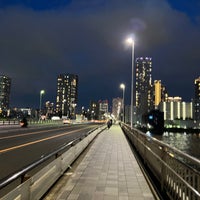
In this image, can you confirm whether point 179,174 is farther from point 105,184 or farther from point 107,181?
point 107,181

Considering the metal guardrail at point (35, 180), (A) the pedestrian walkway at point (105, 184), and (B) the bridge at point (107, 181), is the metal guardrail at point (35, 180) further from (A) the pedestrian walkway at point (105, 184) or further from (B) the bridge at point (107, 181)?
(A) the pedestrian walkway at point (105, 184)

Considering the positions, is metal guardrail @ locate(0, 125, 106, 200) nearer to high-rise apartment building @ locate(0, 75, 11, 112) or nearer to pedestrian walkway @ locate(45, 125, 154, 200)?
pedestrian walkway @ locate(45, 125, 154, 200)

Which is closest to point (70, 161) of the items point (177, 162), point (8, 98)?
point (177, 162)

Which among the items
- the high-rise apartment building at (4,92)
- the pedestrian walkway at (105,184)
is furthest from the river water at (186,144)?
the high-rise apartment building at (4,92)

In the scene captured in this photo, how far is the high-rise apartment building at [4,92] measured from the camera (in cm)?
18598

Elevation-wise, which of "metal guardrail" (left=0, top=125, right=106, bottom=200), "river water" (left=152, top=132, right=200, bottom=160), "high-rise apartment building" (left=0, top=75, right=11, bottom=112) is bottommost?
"river water" (left=152, top=132, right=200, bottom=160)

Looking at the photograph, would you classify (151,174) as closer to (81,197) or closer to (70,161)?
(70,161)

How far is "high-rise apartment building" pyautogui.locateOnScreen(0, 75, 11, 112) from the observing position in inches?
7322

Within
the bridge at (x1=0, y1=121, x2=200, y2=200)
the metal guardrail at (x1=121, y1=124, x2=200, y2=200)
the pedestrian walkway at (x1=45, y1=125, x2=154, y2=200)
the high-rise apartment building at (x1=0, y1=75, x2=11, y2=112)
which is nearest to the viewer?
the metal guardrail at (x1=121, y1=124, x2=200, y2=200)

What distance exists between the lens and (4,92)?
190m

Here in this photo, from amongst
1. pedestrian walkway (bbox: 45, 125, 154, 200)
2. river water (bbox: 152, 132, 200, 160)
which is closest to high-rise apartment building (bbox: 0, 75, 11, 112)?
river water (bbox: 152, 132, 200, 160)

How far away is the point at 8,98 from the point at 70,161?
634ft

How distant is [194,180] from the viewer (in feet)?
17.1

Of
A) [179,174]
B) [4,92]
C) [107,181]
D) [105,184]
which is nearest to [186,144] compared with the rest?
[107,181]
